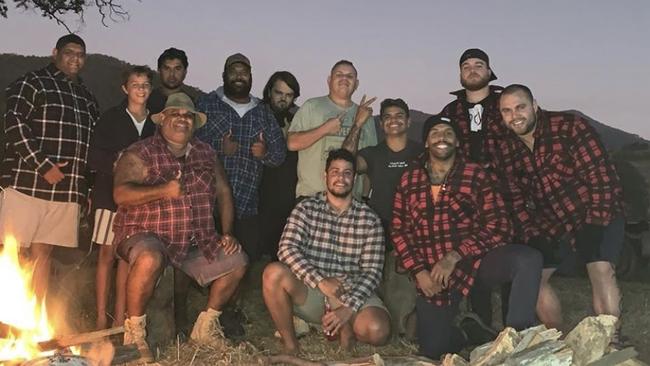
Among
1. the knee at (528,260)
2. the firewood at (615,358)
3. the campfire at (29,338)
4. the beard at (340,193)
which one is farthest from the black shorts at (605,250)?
the campfire at (29,338)

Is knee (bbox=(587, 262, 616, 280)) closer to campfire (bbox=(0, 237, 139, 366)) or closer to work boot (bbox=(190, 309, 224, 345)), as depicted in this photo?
work boot (bbox=(190, 309, 224, 345))

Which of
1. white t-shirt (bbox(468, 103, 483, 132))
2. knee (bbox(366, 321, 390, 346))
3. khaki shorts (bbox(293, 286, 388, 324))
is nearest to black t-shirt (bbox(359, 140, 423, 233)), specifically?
white t-shirt (bbox(468, 103, 483, 132))

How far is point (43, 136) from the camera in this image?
6289mm

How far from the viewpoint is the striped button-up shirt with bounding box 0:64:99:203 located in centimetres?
618

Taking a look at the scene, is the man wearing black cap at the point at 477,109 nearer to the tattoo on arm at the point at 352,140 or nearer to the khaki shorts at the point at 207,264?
the tattoo on arm at the point at 352,140

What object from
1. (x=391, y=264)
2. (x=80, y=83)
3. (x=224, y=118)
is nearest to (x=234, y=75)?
(x=224, y=118)

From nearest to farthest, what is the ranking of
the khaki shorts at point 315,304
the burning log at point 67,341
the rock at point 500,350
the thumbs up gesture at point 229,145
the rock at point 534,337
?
the rock at point 500,350
the rock at point 534,337
the burning log at point 67,341
the khaki shorts at point 315,304
the thumbs up gesture at point 229,145

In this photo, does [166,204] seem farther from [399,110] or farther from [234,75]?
[399,110]

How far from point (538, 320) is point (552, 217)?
94cm

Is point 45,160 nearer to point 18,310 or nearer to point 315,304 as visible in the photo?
point 18,310

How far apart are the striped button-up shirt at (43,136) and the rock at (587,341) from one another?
4.60m

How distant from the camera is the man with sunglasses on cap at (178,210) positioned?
19.1 ft

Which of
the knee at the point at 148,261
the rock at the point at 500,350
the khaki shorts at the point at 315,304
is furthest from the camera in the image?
the khaki shorts at the point at 315,304

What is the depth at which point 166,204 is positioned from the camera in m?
5.94
